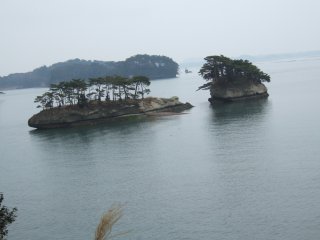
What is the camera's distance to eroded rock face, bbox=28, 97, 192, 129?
10181 cm

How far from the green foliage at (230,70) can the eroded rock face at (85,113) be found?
24014 mm

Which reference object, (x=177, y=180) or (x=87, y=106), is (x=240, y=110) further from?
(x=177, y=180)

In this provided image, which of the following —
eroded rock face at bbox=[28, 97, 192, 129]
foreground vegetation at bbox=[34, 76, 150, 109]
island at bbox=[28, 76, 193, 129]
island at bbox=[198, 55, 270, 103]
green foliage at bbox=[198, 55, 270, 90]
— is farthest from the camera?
island at bbox=[198, 55, 270, 103]

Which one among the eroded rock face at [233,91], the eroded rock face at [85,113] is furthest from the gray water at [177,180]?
the eroded rock face at [233,91]

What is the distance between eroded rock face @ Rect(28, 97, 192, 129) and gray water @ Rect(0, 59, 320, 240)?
13122 millimetres

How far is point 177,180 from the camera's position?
158 feet

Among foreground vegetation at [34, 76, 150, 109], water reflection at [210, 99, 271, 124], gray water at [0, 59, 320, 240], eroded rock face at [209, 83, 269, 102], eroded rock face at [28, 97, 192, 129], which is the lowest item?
gray water at [0, 59, 320, 240]

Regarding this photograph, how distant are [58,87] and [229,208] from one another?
7704cm

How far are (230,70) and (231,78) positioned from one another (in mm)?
2399

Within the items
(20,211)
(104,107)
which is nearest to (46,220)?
(20,211)

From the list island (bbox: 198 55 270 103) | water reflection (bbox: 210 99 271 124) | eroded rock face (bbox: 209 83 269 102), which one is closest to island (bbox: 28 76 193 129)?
water reflection (bbox: 210 99 271 124)

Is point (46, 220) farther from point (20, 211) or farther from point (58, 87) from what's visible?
point (58, 87)

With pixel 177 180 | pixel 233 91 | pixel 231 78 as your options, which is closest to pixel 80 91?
pixel 231 78

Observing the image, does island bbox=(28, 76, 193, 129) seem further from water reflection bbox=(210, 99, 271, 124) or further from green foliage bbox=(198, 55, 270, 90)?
green foliage bbox=(198, 55, 270, 90)
